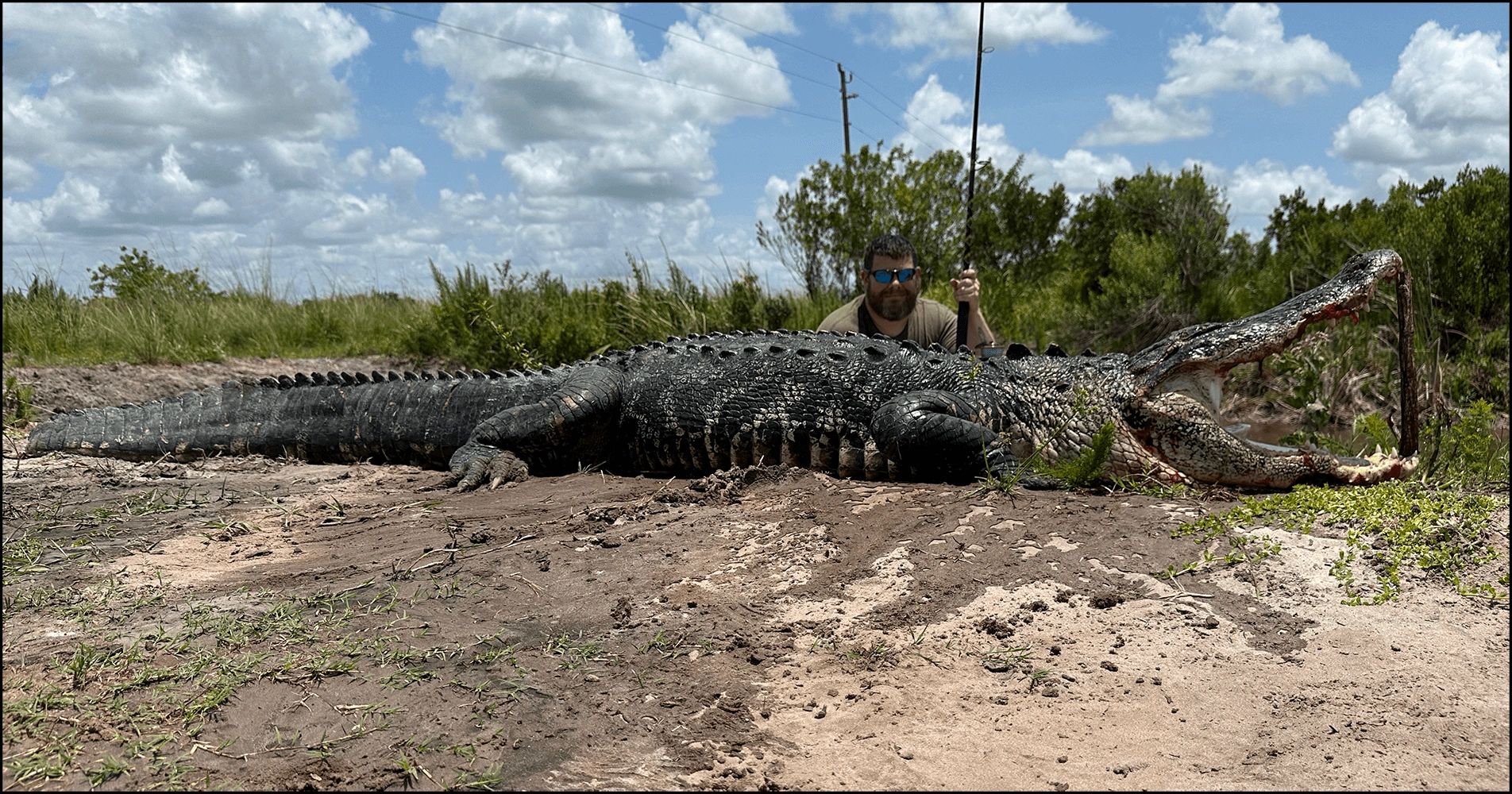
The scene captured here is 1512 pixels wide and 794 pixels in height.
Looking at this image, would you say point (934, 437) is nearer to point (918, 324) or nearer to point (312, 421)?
point (918, 324)

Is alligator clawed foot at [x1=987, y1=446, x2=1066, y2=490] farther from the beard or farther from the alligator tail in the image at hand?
the alligator tail

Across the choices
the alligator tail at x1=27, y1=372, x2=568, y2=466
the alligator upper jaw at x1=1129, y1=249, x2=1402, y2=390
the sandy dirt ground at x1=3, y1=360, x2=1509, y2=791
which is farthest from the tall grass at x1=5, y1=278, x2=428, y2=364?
the alligator upper jaw at x1=1129, y1=249, x2=1402, y2=390

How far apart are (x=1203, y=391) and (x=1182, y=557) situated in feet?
6.06

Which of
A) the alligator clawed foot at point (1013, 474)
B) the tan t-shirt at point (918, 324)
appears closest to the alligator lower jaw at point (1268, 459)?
the alligator clawed foot at point (1013, 474)

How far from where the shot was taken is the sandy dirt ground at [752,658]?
2.34 m

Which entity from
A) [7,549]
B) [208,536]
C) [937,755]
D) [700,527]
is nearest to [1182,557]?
[937,755]

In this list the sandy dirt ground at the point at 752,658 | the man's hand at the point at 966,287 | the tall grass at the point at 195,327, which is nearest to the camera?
the sandy dirt ground at the point at 752,658

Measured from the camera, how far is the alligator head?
181 inches

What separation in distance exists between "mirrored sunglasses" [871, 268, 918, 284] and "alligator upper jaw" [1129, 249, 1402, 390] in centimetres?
238

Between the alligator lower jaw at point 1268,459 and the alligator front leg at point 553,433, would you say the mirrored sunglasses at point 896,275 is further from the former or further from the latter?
the alligator lower jaw at point 1268,459

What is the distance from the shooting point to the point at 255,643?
9.73 ft

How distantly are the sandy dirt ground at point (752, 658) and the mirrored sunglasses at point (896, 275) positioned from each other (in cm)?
320

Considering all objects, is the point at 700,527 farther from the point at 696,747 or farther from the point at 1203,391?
the point at 1203,391

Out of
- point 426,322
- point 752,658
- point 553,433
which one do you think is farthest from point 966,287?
point 426,322
